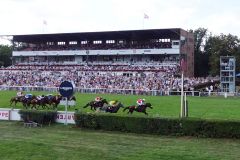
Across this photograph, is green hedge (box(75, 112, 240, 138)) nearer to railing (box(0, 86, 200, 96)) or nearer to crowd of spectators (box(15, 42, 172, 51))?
railing (box(0, 86, 200, 96))

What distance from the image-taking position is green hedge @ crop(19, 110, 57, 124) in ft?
59.0

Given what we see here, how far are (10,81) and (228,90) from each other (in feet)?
102

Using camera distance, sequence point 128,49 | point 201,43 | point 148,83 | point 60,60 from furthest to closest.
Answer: point 201,43, point 60,60, point 128,49, point 148,83

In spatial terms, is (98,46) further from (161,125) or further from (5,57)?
(161,125)

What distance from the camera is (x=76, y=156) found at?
11352 mm

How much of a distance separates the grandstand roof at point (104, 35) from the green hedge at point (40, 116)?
4960cm

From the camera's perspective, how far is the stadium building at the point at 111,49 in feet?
223

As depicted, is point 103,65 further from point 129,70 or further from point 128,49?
point 129,70

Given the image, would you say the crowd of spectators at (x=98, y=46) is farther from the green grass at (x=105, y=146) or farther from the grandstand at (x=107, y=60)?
the green grass at (x=105, y=146)

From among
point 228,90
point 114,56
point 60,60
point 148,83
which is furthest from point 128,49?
point 228,90

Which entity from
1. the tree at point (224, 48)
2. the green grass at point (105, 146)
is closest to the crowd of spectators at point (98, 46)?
the tree at point (224, 48)

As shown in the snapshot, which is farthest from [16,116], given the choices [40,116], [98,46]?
[98,46]

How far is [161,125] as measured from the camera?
15109 millimetres

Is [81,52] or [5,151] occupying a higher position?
[81,52]
